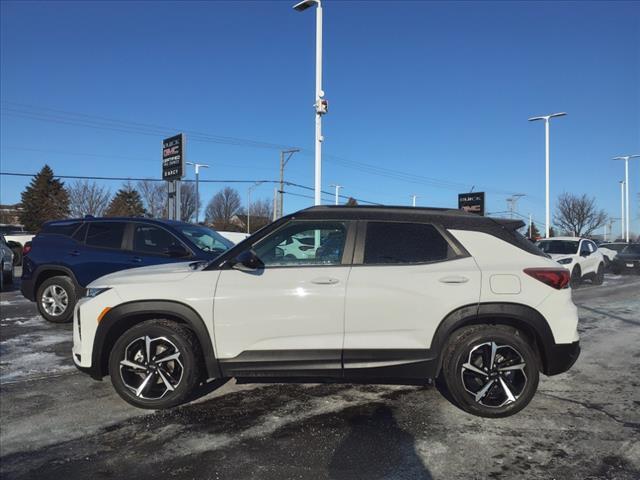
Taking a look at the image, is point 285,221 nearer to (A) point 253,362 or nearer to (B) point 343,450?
(A) point 253,362

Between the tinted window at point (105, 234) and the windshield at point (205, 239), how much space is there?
3.41 feet

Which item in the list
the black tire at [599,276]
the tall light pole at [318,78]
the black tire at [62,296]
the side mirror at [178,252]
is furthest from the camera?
the black tire at [599,276]

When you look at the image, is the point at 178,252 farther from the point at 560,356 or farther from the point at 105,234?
the point at 560,356

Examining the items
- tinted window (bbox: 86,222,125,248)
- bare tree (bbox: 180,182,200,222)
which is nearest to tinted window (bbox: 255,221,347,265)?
tinted window (bbox: 86,222,125,248)

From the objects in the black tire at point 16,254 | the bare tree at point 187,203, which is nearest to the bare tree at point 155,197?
the bare tree at point 187,203

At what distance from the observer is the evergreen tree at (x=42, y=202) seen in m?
52.8

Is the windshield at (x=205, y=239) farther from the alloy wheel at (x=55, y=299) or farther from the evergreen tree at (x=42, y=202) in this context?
the evergreen tree at (x=42, y=202)

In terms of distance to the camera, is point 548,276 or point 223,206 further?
point 223,206

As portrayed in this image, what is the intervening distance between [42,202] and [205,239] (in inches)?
2097

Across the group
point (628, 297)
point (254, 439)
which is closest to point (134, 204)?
point (628, 297)

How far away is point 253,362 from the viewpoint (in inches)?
161

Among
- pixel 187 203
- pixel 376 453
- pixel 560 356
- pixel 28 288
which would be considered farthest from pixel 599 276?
pixel 187 203

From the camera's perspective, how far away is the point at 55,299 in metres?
8.23

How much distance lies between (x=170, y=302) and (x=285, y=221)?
120 cm
